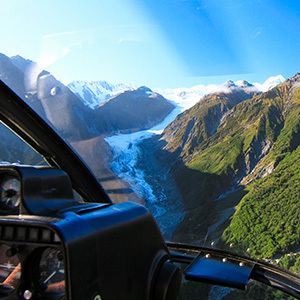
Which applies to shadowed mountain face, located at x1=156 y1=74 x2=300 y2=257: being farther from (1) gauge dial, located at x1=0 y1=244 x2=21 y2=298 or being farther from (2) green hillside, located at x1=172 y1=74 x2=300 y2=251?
(1) gauge dial, located at x1=0 y1=244 x2=21 y2=298

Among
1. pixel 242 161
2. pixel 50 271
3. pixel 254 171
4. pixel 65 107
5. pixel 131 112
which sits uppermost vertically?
pixel 65 107

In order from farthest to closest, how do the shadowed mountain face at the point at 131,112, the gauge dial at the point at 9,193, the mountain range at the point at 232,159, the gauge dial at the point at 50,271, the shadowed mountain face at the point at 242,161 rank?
the shadowed mountain face at the point at 242,161 < the mountain range at the point at 232,159 < the shadowed mountain face at the point at 131,112 < the gauge dial at the point at 9,193 < the gauge dial at the point at 50,271

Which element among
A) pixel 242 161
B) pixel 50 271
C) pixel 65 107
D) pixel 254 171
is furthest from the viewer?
pixel 242 161

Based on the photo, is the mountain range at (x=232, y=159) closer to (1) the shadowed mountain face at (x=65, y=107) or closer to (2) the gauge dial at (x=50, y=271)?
(1) the shadowed mountain face at (x=65, y=107)

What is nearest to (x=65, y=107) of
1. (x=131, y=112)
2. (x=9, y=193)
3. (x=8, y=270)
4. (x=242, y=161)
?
(x=9, y=193)

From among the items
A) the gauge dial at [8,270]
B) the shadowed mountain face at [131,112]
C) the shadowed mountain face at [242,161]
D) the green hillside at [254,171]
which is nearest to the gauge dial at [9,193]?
the gauge dial at [8,270]

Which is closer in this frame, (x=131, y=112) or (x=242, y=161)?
(x=131, y=112)

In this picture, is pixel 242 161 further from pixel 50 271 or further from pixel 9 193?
pixel 50 271
